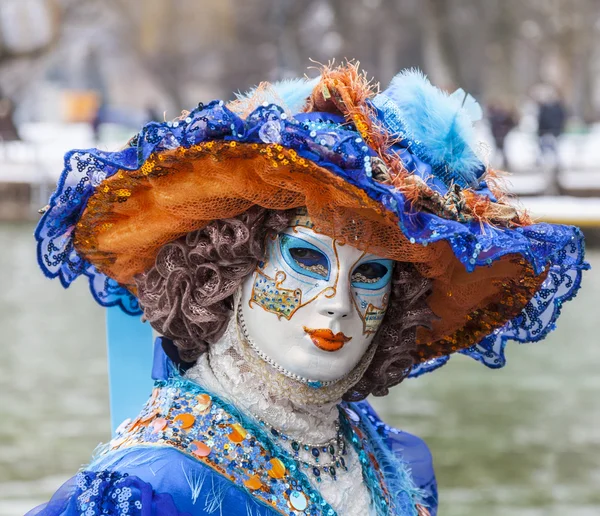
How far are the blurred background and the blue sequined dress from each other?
2.00 feet

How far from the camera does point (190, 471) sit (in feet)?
6.93

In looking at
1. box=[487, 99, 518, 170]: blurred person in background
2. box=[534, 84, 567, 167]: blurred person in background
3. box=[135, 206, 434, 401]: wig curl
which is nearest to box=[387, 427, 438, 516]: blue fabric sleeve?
box=[135, 206, 434, 401]: wig curl

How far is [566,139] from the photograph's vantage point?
1022 inches

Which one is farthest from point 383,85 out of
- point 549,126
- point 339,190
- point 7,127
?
point 339,190

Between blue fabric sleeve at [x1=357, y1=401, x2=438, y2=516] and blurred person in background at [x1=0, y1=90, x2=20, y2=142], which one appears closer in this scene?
blue fabric sleeve at [x1=357, y1=401, x2=438, y2=516]

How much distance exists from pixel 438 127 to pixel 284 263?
413 millimetres

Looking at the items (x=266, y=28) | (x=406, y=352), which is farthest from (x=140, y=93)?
(x=406, y=352)

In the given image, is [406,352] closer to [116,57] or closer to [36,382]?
[36,382]

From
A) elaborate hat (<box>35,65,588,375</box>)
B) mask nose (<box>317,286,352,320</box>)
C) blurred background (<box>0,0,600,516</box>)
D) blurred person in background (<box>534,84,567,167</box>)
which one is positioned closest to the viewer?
elaborate hat (<box>35,65,588,375</box>)

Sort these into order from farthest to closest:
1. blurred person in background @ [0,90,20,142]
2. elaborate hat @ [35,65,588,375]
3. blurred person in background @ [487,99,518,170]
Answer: blurred person in background @ [0,90,20,142], blurred person in background @ [487,99,518,170], elaborate hat @ [35,65,588,375]

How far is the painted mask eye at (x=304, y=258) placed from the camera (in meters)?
2.26

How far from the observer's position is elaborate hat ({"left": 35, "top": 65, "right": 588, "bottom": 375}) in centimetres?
207

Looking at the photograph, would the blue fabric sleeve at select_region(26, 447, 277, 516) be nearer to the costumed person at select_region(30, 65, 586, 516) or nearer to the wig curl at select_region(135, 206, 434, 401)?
the costumed person at select_region(30, 65, 586, 516)

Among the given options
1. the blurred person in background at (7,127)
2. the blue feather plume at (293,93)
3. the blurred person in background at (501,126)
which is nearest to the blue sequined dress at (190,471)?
the blue feather plume at (293,93)
